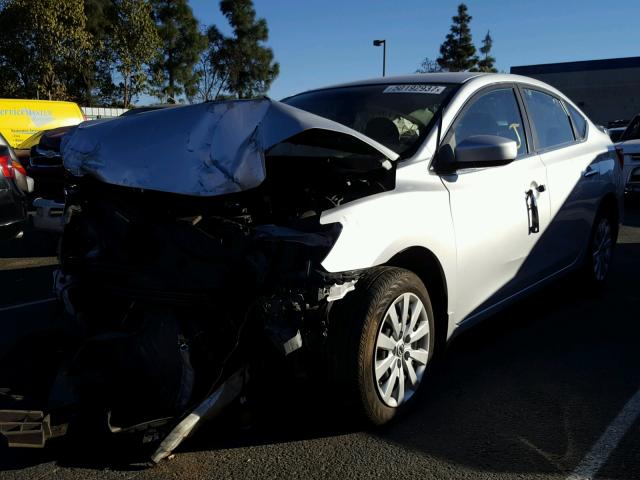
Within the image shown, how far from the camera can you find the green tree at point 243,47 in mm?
43156

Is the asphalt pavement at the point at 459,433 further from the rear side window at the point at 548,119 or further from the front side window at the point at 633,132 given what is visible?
the front side window at the point at 633,132

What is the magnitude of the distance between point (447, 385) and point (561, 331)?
1371 millimetres

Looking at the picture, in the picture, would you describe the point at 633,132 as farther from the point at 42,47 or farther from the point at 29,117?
the point at 42,47

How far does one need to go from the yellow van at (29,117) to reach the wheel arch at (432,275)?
509 inches

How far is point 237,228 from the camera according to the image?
3.02 meters

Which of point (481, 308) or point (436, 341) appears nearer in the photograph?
point (436, 341)

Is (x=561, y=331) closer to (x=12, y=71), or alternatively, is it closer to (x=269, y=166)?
(x=269, y=166)

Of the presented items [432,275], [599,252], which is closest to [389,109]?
[432,275]

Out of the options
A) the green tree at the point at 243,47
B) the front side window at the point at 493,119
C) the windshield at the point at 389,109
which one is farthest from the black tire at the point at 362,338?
the green tree at the point at 243,47

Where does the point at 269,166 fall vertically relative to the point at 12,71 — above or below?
below

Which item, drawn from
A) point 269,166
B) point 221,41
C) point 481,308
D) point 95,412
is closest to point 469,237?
point 481,308

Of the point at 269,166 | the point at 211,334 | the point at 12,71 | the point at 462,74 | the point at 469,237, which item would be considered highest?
the point at 12,71

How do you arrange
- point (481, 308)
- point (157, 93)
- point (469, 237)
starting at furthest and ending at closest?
point (157, 93) < point (481, 308) < point (469, 237)

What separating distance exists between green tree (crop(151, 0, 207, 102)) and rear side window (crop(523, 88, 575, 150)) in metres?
39.3
